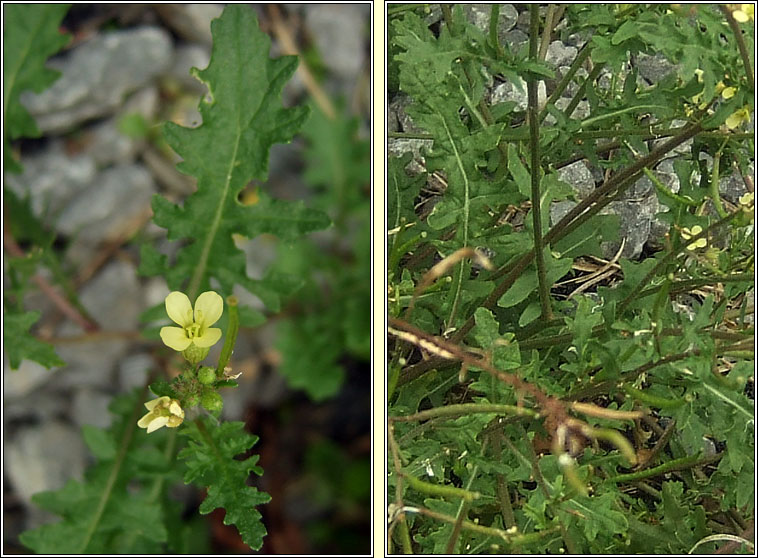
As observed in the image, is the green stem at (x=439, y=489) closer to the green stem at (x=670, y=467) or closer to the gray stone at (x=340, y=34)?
the green stem at (x=670, y=467)

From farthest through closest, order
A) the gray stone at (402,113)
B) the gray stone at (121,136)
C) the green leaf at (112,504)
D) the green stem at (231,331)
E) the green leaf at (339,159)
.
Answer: the gray stone at (121,136) → the green leaf at (339,159) → the green leaf at (112,504) → the gray stone at (402,113) → the green stem at (231,331)

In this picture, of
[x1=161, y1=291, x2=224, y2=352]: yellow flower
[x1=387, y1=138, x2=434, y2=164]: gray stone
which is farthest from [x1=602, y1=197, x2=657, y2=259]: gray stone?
[x1=161, y1=291, x2=224, y2=352]: yellow flower

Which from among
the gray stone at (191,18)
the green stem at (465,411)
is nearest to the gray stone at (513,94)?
the green stem at (465,411)

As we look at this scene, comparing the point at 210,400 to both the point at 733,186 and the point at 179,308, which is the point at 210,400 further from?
the point at 733,186

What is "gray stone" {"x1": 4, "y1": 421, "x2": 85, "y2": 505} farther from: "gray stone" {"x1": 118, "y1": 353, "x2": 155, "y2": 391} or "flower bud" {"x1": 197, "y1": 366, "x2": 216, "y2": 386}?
"flower bud" {"x1": 197, "y1": 366, "x2": 216, "y2": 386}

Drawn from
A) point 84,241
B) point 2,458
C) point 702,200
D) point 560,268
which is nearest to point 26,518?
point 2,458

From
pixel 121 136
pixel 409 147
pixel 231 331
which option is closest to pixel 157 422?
pixel 231 331

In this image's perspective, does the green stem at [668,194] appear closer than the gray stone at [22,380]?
Yes
